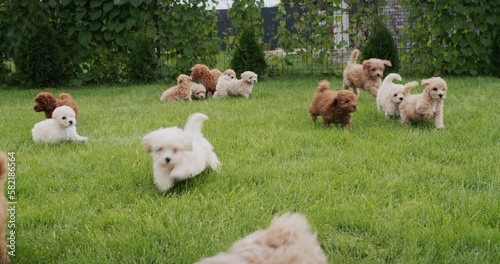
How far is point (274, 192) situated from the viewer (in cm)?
308

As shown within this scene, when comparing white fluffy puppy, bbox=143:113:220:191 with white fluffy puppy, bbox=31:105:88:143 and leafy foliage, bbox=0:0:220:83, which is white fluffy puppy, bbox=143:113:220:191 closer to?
white fluffy puppy, bbox=31:105:88:143

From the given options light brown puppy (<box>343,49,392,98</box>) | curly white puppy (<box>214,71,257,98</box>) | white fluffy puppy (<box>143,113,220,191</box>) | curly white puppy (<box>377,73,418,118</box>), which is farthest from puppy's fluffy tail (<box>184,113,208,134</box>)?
curly white puppy (<box>214,71,257,98</box>)

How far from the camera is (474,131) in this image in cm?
448

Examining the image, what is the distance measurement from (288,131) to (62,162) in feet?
6.93

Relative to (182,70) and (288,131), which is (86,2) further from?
(288,131)

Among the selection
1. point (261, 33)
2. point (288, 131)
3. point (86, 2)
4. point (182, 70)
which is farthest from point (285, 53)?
point (288, 131)

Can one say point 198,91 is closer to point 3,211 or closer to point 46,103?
point 46,103

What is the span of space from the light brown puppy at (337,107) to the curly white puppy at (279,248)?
3414 mm

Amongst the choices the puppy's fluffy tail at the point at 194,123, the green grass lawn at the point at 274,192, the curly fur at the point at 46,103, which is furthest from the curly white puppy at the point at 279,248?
the curly fur at the point at 46,103

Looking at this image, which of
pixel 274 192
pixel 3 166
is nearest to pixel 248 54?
pixel 274 192

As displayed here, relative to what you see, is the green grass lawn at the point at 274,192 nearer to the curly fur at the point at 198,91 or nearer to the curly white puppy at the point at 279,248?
the curly white puppy at the point at 279,248

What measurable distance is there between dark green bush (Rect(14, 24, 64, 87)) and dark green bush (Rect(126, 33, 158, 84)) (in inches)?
56.0

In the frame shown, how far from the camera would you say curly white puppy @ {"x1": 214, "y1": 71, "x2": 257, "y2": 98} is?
7453 mm

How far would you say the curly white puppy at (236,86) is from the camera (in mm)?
7453
